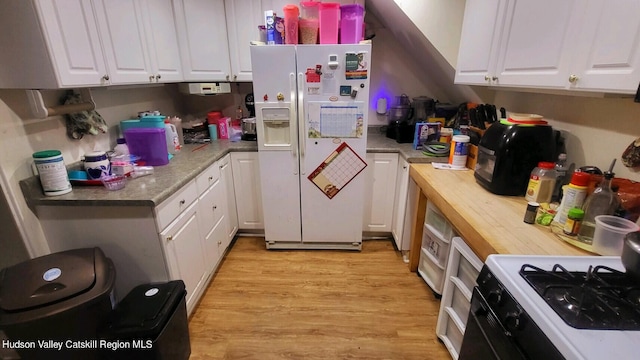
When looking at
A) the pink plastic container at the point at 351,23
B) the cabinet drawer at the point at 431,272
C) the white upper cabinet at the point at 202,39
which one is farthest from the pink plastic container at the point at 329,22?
the cabinet drawer at the point at 431,272

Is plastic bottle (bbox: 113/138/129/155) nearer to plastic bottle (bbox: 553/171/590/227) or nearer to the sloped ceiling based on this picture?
the sloped ceiling

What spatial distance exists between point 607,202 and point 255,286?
81.0 inches

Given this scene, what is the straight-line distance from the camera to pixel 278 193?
7.77 feet

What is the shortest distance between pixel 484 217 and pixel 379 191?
1193mm

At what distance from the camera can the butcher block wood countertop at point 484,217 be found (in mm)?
1094

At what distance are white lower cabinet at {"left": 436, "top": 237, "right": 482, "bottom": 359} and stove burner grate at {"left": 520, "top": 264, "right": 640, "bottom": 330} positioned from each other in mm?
416

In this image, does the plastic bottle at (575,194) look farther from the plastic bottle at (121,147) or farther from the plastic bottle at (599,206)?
the plastic bottle at (121,147)

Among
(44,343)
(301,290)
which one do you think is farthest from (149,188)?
(301,290)

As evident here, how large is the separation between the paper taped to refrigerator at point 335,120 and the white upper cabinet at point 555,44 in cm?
79

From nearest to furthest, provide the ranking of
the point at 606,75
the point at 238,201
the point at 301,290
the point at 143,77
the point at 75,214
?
the point at 606,75 → the point at 75,214 → the point at 143,77 → the point at 301,290 → the point at 238,201

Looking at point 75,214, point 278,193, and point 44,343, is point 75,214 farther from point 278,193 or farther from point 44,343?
point 278,193

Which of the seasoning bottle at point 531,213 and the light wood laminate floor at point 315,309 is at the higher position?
the seasoning bottle at point 531,213

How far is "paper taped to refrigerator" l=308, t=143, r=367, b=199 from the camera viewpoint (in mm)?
2215

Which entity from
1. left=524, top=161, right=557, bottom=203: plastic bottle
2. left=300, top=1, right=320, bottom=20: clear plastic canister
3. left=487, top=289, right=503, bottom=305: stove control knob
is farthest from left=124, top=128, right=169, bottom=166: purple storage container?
left=524, top=161, right=557, bottom=203: plastic bottle
